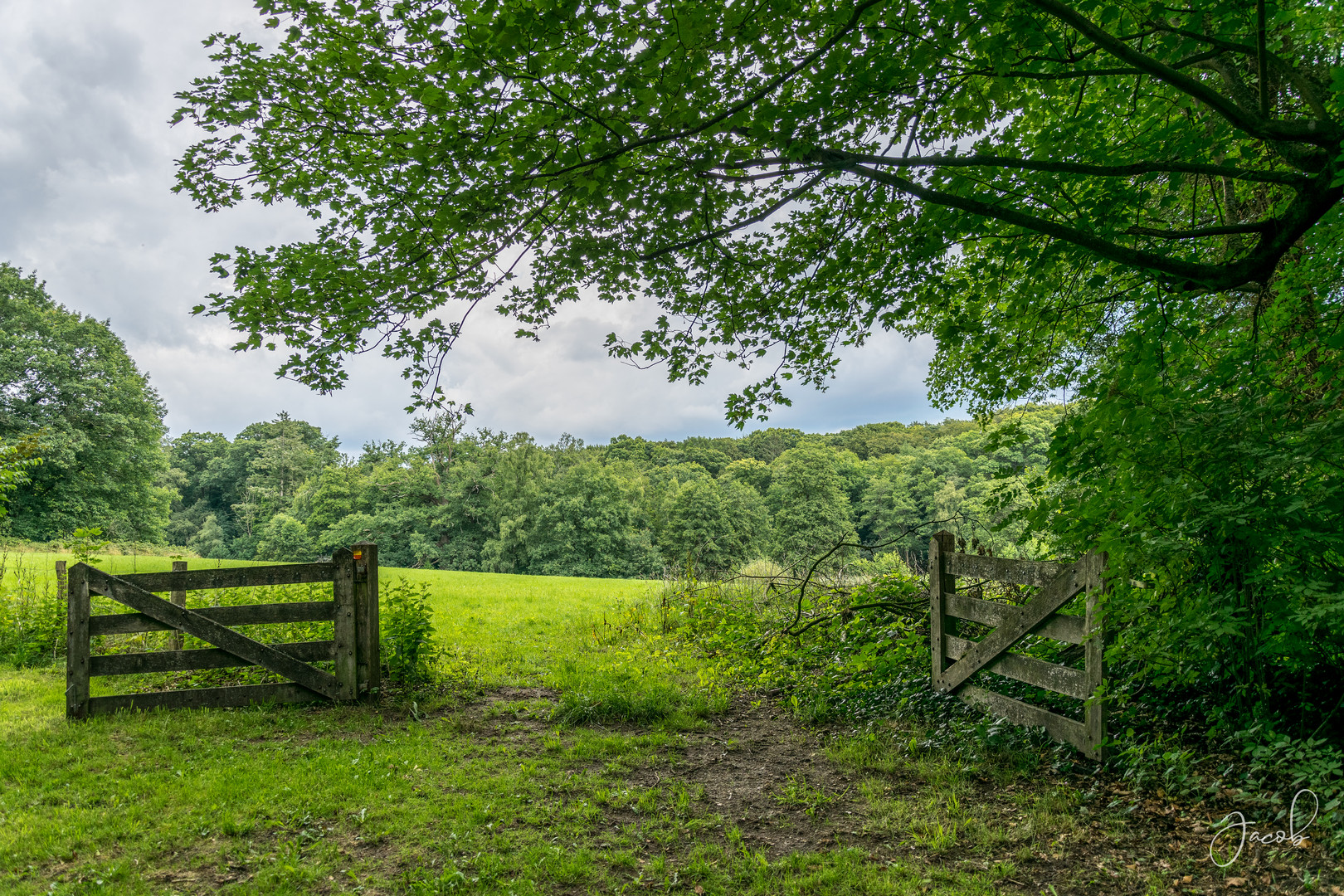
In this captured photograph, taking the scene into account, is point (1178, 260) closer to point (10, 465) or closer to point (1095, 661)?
point (1095, 661)

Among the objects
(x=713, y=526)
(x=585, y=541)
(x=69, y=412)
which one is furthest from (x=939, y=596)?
(x=585, y=541)

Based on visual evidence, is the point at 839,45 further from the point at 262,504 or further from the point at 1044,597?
the point at 262,504

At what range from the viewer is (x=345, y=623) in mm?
6398

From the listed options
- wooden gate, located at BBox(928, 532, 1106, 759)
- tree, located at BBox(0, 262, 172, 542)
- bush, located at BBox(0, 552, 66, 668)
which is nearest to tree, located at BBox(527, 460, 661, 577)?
tree, located at BBox(0, 262, 172, 542)

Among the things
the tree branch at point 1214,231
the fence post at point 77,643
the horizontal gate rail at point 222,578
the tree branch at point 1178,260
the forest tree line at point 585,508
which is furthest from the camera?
the forest tree line at point 585,508

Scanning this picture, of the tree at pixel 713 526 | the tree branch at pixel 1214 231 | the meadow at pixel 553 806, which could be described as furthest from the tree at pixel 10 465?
the tree at pixel 713 526

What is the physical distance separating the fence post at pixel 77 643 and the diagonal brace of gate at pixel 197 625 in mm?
88

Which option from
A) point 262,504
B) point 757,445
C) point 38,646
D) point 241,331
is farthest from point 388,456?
point 241,331

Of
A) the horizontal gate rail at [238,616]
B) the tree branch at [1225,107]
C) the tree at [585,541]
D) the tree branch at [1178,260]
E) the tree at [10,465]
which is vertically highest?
the tree branch at [1225,107]

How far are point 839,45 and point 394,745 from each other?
Answer: 646cm

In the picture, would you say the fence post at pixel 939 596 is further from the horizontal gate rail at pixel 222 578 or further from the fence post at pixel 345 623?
the horizontal gate rail at pixel 222 578

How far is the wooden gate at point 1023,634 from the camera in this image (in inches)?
174

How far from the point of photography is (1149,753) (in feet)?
13.7

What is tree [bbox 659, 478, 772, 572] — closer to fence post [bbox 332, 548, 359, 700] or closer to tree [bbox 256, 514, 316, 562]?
tree [bbox 256, 514, 316, 562]
